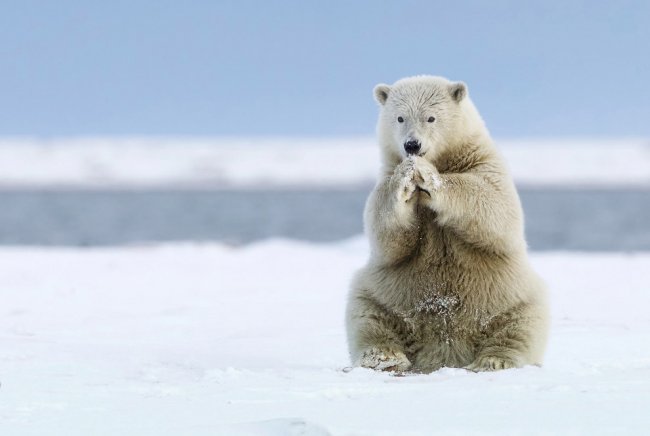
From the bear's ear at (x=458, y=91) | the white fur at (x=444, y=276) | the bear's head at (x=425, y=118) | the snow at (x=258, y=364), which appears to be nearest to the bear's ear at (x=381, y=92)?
the bear's head at (x=425, y=118)

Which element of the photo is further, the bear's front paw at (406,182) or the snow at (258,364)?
the bear's front paw at (406,182)

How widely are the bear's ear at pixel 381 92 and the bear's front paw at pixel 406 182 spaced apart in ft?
2.88

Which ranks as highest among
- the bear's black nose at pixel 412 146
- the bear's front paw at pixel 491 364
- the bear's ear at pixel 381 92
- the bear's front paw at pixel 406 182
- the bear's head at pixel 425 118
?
the bear's ear at pixel 381 92

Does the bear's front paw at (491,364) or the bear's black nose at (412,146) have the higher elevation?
the bear's black nose at (412,146)

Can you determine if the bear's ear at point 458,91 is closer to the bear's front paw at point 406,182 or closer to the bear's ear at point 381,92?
the bear's ear at point 381,92

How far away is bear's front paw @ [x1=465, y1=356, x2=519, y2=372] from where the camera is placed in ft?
14.2

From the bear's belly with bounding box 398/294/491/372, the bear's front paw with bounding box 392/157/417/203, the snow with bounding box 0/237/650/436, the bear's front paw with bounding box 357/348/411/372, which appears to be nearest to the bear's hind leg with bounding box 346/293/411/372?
the bear's front paw with bounding box 357/348/411/372

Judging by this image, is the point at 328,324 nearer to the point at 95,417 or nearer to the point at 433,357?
the point at 433,357

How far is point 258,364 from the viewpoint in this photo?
5.04m

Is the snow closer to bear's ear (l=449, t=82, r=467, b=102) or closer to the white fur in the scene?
the white fur

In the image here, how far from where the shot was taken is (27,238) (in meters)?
24.6

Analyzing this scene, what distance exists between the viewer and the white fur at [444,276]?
445cm

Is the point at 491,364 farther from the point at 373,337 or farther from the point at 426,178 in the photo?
the point at 426,178

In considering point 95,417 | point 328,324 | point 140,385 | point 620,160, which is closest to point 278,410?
point 95,417
